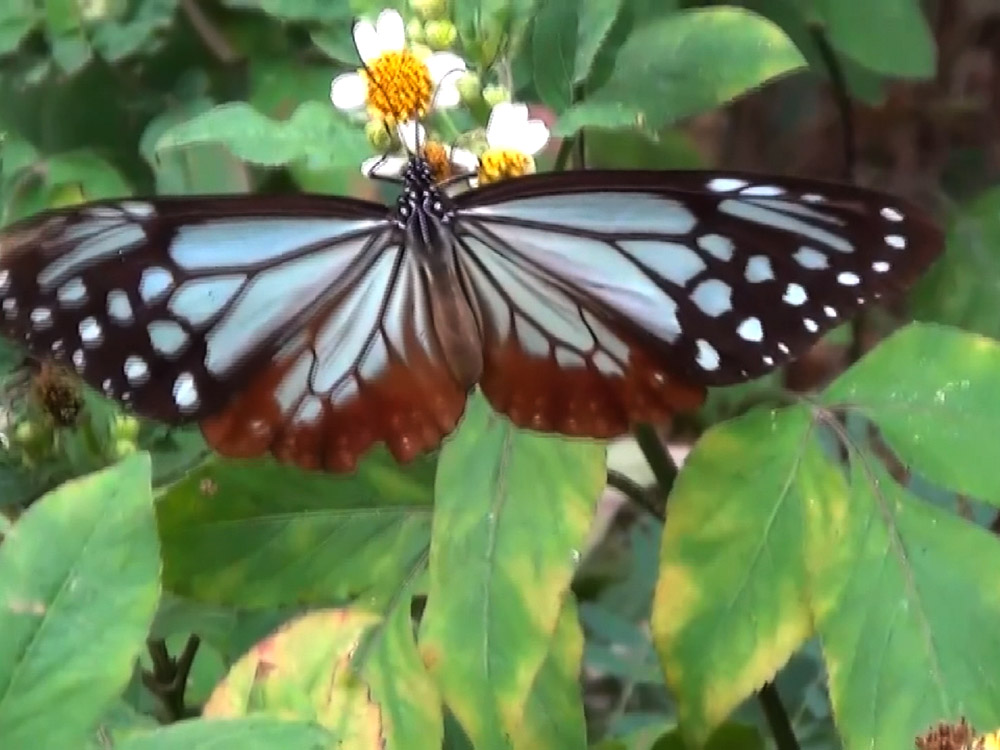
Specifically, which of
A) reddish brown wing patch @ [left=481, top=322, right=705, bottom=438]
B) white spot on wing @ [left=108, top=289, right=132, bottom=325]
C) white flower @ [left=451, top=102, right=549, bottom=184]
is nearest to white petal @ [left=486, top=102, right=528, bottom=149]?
A: white flower @ [left=451, top=102, right=549, bottom=184]

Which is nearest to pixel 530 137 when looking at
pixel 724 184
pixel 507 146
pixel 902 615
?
pixel 507 146

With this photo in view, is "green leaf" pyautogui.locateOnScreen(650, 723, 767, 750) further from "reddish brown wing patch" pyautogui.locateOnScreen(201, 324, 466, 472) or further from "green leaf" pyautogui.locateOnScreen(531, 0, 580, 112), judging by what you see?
"green leaf" pyautogui.locateOnScreen(531, 0, 580, 112)

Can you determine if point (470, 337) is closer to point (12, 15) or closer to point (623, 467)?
point (12, 15)

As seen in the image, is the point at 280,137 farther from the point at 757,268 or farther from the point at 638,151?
the point at 638,151

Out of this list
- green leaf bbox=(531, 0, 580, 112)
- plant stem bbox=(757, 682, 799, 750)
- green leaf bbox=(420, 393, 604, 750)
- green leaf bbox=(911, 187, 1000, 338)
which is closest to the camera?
green leaf bbox=(420, 393, 604, 750)

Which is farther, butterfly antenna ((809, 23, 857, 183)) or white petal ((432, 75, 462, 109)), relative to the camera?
butterfly antenna ((809, 23, 857, 183))

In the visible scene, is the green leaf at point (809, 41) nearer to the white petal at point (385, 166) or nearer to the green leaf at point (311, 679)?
the white petal at point (385, 166)
